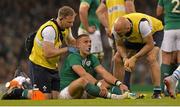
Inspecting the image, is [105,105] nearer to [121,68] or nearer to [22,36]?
[121,68]

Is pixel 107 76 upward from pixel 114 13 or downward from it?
downward

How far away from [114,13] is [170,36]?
1.11m

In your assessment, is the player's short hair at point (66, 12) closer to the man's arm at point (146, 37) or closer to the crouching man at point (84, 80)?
the crouching man at point (84, 80)

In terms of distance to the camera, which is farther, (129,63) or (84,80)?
(129,63)

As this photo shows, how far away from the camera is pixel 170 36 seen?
1545cm

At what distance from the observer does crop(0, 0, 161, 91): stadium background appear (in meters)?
24.0

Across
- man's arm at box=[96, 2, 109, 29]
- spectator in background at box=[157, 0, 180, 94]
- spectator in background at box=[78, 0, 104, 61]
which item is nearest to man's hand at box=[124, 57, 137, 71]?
spectator in background at box=[157, 0, 180, 94]

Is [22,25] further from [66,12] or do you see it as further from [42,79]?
[66,12]

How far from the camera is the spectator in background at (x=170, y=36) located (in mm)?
15203

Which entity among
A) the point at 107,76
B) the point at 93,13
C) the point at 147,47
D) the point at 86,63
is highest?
the point at 93,13

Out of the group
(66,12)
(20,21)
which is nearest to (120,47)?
(66,12)

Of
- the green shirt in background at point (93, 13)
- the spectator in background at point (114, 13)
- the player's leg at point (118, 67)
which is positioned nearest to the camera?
the player's leg at point (118, 67)

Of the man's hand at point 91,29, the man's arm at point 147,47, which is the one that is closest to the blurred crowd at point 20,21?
the man's hand at point 91,29

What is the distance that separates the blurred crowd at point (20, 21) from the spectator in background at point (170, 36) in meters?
8.03
